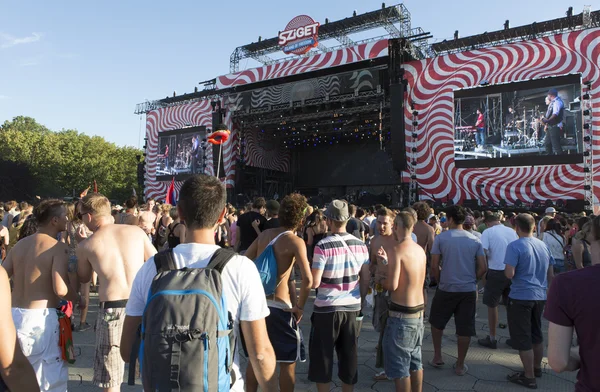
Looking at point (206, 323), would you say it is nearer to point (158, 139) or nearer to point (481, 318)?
point (481, 318)

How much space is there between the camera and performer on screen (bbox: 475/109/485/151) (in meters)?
15.2

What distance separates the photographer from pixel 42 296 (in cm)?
248

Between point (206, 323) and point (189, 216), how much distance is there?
1.46ft

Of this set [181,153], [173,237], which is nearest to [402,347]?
[173,237]

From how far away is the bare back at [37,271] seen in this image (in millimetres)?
2467

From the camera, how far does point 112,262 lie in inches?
109

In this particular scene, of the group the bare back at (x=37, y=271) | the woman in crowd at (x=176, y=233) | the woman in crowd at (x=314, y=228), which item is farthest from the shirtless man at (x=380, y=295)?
the woman in crowd at (x=176, y=233)

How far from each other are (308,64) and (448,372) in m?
17.1

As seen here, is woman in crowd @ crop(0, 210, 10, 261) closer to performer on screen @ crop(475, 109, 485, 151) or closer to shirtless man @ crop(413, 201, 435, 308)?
shirtless man @ crop(413, 201, 435, 308)

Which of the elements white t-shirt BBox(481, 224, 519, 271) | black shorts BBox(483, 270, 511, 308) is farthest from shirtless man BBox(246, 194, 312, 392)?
white t-shirt BBox(481, 224, 519, 271)

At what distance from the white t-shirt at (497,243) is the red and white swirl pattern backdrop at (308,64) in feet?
43.9

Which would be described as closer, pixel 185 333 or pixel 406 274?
pixel 185 333

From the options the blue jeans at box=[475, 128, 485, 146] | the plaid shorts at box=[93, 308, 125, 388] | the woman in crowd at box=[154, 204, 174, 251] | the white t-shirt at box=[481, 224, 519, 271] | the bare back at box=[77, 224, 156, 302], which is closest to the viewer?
the plaid shorts at box=[93, 308, 125, 388]

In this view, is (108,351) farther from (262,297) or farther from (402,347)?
(402,347)
